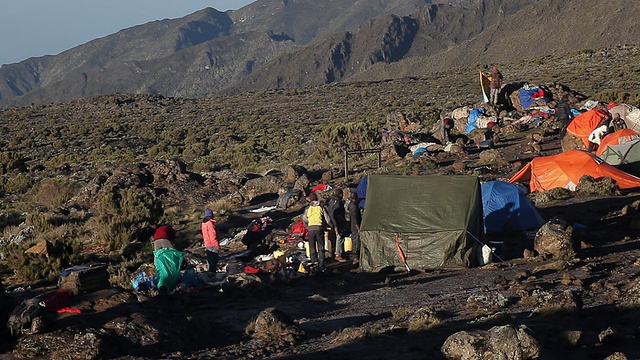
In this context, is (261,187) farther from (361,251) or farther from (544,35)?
(544,35)

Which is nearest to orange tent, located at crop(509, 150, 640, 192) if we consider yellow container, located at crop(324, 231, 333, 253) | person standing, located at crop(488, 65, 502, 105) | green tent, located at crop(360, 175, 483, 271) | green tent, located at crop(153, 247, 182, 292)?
green tent, located at crop(360, 175, 483, 271)

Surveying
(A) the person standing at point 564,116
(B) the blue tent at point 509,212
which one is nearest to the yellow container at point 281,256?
(B) the blue tent at point 509,212

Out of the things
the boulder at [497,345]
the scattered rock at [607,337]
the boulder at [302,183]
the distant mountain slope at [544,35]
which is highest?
the boulder at [497,345]

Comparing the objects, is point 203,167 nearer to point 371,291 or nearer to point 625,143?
point 625,143

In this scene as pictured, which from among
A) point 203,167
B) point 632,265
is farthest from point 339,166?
point 632,265

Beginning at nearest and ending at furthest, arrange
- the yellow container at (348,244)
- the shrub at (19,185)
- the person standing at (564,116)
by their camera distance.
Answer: the yellow container at (348,244) → the person standing at (564,116) → the shrub at (19,185)

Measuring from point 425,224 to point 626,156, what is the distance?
884cm

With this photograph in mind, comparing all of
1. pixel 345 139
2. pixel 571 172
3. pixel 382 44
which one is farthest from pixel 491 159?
pixel 382 44

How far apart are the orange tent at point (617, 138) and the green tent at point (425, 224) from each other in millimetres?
8234

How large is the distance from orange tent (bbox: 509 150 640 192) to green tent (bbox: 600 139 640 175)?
2.69 feet

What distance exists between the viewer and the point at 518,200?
1744 centimetres

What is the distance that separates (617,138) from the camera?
857 inches

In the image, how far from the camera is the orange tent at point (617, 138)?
70.6ft

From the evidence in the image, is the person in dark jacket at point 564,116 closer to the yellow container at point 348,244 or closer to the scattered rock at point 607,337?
the yellow container at point 348,244
